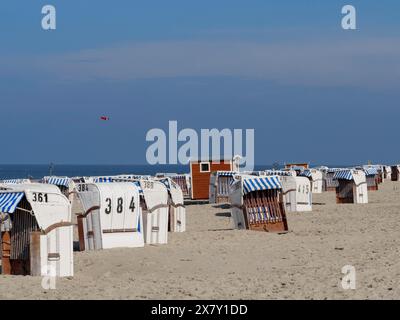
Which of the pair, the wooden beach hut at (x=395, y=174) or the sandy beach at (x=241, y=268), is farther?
the wooden beach hut at (x=395, y=174)

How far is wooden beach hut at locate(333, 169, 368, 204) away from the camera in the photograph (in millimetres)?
33719

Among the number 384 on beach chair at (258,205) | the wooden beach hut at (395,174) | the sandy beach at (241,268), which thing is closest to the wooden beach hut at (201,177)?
the sandy beach at (241,268)

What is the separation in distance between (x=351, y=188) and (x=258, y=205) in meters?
13.1

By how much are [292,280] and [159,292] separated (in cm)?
228

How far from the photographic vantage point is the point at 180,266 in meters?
15.1


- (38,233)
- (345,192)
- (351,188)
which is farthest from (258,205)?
(345,192)

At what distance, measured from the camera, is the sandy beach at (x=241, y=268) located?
11.8 m

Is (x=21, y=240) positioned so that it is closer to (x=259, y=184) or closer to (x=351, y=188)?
(x=259, y=184)

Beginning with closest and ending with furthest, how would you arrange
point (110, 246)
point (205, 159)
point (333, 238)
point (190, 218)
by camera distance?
point (110, 246), point (333, 238), point (190, 218), point (205, 159)

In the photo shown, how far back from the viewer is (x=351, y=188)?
33812 mm

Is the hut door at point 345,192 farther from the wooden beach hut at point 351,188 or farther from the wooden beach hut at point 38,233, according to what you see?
the wooden beach hut at point 38,233

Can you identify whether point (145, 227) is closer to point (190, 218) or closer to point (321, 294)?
point (321, 294)

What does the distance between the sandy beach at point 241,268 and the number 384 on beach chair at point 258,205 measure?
0.58 m
